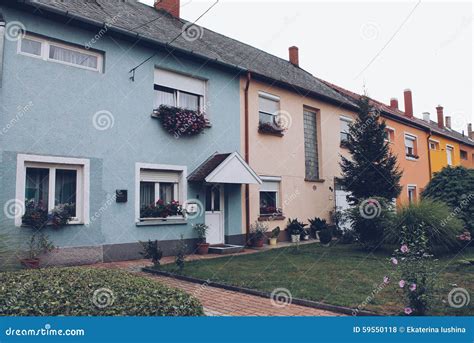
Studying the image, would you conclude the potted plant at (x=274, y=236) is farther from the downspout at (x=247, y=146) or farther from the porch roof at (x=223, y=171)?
the porch roof at (x=223, y=171)

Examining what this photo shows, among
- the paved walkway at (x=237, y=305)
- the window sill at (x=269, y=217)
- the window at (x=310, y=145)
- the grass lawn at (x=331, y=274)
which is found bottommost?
the paved walkway at (x=237, y=305)

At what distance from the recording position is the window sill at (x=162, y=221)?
10039 millimetres

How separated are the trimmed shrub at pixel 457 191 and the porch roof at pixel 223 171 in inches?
238

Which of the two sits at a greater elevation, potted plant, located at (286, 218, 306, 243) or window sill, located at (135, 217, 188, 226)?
window sill, located at (135, 217, 188, 226)

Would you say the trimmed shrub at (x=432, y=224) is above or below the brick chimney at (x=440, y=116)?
below

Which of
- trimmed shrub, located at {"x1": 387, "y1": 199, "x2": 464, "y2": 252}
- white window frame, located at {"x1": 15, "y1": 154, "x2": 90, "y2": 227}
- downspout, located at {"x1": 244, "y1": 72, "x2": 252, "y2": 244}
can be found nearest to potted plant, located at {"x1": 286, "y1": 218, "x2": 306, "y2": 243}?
downspout, located at {"x1": 244, "y1": 72, "x2": 252, "y2": 244}

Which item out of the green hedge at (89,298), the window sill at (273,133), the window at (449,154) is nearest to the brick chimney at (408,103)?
the window at (449,154)

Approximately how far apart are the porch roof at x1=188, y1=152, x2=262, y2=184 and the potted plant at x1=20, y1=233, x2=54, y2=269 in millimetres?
4245

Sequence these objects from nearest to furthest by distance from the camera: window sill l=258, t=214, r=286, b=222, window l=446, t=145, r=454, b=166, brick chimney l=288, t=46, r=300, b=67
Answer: window sill l=258, t=214, r=286, b=222 → brick chimney l=288, t=46, r=300, b=67 → window l=446, t=145, r=454, b=166

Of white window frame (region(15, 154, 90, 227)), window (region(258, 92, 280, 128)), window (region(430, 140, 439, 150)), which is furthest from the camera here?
window (region(430, 140, 439, 150))

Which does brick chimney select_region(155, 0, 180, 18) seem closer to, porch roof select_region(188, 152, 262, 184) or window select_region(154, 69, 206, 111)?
window select_region(154, 69, 206, 111)

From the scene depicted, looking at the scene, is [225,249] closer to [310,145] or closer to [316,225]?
[316,225]

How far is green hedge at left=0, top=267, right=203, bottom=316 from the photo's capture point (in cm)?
410
